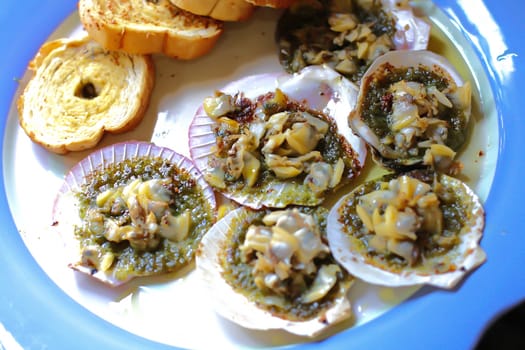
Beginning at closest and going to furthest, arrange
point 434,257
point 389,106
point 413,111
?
point 434,257 → point 413,111 → point 389,106

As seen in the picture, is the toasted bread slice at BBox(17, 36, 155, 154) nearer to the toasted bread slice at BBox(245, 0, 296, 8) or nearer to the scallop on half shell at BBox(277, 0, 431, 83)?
the toasted bread slice at BBox(245, 0, 296, 8)

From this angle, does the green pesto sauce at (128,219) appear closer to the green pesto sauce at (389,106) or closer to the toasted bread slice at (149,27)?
the toasted bread slice at (149,27)

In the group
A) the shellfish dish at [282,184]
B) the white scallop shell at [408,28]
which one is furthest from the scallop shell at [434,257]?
the white scallop shell at [408,28]

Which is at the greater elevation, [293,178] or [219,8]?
[219,8]

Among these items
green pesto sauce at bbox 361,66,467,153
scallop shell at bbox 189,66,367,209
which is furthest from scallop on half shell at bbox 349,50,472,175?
scallop shell at bbox 189,66,367,209

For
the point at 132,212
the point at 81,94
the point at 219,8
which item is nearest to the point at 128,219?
the point at 132,212

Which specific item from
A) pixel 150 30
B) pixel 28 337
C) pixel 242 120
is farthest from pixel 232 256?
pixel 150 30

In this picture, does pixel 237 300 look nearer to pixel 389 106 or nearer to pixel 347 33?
pixel 389 106
